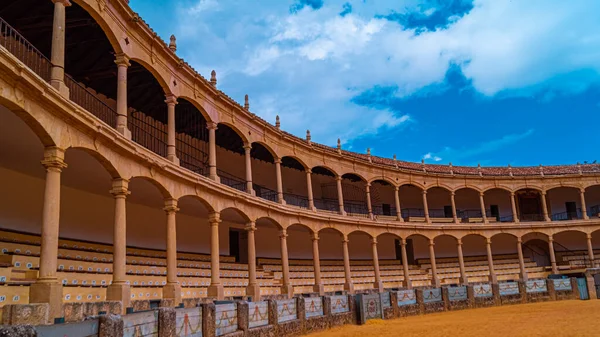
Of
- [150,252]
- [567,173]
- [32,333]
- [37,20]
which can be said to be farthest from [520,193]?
[32,333]

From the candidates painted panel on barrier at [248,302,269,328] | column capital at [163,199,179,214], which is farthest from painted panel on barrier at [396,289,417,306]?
column capital at [163,199,179,214]

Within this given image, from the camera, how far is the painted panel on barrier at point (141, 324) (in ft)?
29.0

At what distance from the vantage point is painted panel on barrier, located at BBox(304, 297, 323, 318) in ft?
52.0

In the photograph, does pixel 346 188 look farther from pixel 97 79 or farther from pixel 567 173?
pixel 97 79

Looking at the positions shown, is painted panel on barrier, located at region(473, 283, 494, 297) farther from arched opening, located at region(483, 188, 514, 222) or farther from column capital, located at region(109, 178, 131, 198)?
column capital, located at region(109, 178, 131, 198)

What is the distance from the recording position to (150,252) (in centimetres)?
1983

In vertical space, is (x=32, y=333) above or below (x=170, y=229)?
below

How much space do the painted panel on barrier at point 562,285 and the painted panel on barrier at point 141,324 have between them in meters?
24.2

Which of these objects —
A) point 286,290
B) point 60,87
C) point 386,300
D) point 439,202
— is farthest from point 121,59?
point 439,202

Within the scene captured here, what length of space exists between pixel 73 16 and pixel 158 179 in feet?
17.2

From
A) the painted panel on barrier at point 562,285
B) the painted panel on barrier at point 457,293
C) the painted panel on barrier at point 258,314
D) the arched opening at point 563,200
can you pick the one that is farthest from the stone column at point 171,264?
the arched opening at point 563,200

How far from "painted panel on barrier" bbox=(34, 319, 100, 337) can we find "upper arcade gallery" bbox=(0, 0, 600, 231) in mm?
4620

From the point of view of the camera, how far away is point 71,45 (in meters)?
15.1

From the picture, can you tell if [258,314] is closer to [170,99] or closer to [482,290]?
[170,99]
